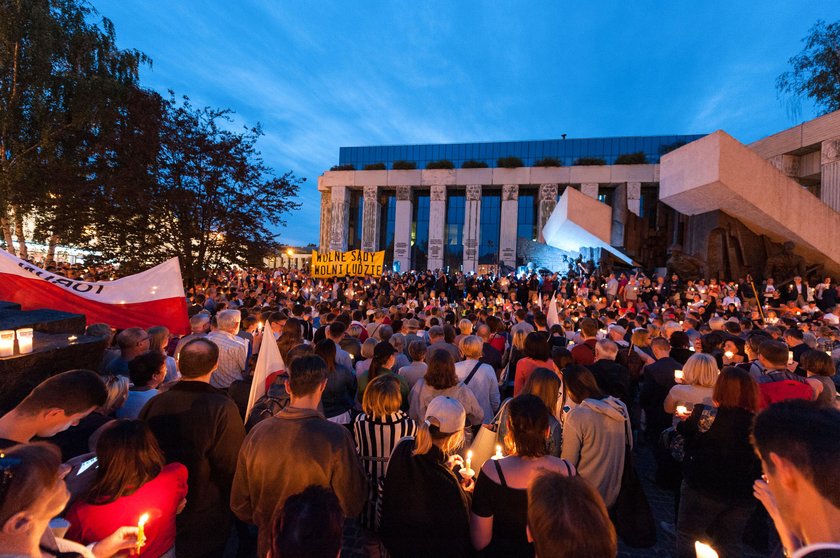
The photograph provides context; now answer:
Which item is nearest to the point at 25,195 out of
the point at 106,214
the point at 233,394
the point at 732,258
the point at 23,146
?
the point at 23,146

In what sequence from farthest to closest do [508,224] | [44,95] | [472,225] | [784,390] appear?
[472,225]
[508,224]
[44,95]
[784,390]

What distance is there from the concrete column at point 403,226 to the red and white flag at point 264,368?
36939mm

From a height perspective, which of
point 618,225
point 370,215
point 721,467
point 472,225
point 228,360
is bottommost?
point 721,467

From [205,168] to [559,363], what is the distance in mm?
10122

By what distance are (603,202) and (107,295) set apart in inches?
1229

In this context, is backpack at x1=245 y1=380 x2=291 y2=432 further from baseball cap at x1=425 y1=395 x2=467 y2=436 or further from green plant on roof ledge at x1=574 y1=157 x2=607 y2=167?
green plant on roof ledge at x1=574 y1=157 x2=607 y2=167

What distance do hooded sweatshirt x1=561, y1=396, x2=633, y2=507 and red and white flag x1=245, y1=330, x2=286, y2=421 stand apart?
2635 mm

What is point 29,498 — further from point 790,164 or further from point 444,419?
point 790,164

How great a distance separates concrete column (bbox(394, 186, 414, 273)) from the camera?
40969 mm

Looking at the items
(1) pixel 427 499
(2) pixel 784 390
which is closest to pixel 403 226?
(2) pixel 784 390

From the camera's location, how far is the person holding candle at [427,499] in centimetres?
217

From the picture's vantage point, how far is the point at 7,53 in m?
15.2

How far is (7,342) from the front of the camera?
2959 millimetres

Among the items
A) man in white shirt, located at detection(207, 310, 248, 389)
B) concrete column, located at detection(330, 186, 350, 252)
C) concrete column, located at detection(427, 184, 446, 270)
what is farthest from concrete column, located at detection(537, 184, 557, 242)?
man in white shirt, located at detection(207, 310, 248, 389)
